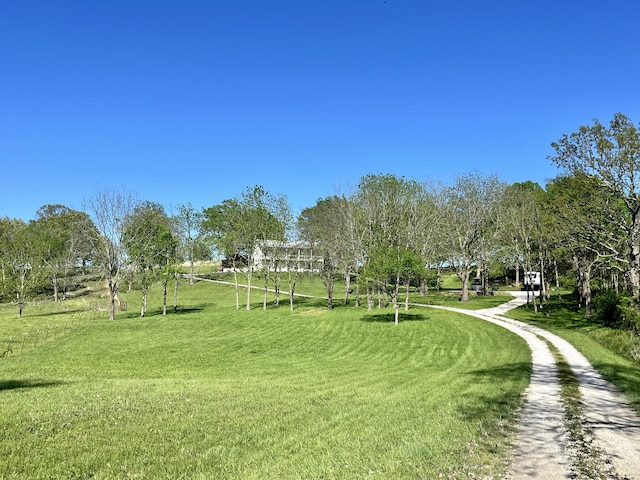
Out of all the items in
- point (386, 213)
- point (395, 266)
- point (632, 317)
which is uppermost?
point (386, 213)

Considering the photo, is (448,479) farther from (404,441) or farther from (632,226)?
(632,226)

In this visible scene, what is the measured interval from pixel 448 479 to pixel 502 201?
54.6 metres

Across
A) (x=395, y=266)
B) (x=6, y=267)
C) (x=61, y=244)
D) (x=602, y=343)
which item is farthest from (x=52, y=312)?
(x=602, y=343)

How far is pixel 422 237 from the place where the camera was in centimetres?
4922

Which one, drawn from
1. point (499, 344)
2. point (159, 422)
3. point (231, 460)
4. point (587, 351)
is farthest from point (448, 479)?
point (499, 344)

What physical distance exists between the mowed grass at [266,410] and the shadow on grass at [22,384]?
0.10m

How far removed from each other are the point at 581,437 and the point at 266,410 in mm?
7070

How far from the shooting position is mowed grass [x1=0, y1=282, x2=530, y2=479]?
7008 mm

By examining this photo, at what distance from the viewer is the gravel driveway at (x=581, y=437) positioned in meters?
6.97

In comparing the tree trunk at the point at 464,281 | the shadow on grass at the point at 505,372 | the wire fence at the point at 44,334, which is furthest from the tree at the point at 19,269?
the shadow on grass at the point at 505,372

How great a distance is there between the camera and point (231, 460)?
7250 millimetres

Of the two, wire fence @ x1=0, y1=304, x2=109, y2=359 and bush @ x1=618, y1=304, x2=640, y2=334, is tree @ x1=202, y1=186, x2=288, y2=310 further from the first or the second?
bush @ x1=618, y1=304, x2=640, y2=334

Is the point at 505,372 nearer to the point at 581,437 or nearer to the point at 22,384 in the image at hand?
the point at 581,437

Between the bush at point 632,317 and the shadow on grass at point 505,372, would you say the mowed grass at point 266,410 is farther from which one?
the bush at point 632,317
